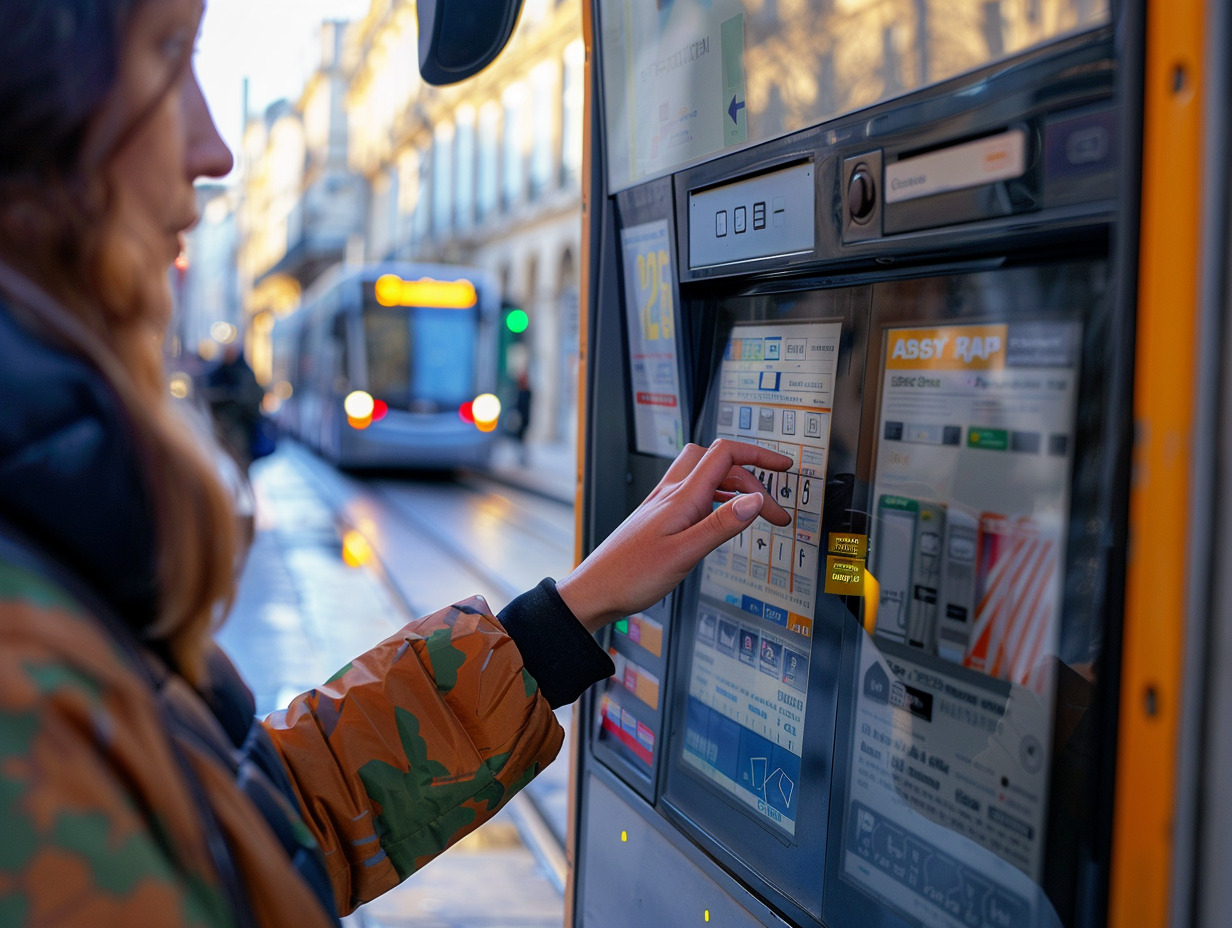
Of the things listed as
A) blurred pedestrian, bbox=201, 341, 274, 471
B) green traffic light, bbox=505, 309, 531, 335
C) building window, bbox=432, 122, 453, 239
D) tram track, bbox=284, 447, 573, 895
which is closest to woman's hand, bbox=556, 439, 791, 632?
tram track, bbox=284, 447, 573, 895

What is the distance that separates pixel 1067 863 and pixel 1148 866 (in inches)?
13.2

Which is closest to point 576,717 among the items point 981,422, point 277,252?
point 981,422

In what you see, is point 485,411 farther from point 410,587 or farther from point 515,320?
point 410,587

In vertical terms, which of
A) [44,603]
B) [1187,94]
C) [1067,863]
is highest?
[1187,94]

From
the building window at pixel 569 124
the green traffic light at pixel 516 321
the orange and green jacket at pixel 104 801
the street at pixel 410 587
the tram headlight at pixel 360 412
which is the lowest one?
the street at pixel 410 587

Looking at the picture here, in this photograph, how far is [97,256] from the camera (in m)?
0.75

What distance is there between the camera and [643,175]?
1.68 meters

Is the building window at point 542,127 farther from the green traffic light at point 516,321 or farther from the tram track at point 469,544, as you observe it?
the tram track at point 469,544

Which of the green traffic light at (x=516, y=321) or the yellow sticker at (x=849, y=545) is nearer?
the yellow sticker at (x=849, y=545)

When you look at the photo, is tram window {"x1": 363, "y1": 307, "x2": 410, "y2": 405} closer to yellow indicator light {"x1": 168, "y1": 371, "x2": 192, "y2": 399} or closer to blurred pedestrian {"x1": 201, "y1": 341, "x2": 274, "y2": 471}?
blurred pedestrian {"x1": 201, "y1": 341, "x2": 274, "y2": 471}

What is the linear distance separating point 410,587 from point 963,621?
6555 millimetres

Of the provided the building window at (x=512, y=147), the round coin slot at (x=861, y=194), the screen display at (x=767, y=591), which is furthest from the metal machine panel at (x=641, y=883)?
the building window at (x=512, y=147)

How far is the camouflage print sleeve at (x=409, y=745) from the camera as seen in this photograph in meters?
1.25

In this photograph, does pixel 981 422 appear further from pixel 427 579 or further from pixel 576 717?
pixel 427 579
